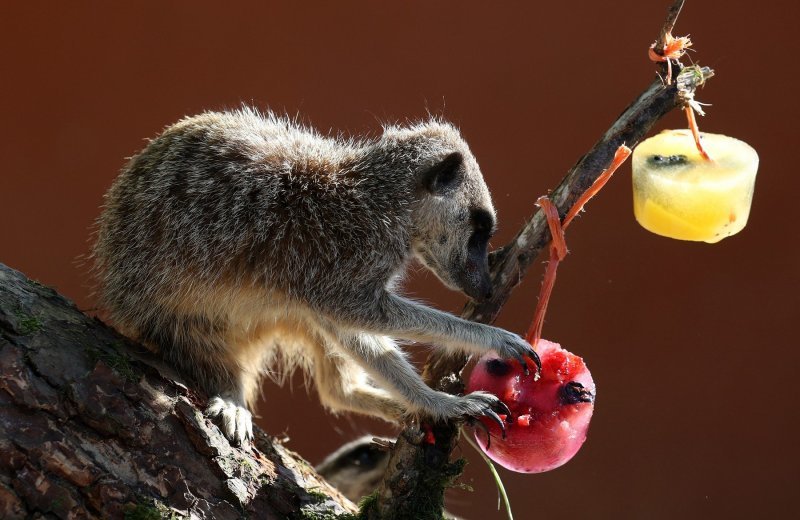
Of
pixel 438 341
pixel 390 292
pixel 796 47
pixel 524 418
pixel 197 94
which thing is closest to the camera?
pixel 524 418

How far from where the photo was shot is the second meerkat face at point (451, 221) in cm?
352

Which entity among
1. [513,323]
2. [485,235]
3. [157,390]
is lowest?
[157,390]

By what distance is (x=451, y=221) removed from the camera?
11.7 ft

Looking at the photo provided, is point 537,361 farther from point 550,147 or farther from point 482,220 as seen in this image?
point 550,147

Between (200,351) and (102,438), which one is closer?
(102,438)

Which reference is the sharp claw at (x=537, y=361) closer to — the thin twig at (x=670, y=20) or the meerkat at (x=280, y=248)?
the meerkat at (x=280, y=248)

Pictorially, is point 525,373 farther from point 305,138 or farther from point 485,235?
point 305,138

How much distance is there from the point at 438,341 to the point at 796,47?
2826mm

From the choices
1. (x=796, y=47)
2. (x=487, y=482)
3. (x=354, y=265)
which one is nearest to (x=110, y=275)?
(x=354, y=265)

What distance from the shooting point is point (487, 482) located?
5.51 m

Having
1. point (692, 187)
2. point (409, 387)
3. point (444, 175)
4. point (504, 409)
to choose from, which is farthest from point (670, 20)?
point (409, 387)

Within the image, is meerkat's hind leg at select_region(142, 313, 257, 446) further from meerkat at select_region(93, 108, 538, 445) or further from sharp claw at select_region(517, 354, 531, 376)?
sharp claw at select_region(517, 354, 531, 376)

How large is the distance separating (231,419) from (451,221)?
1.18 m

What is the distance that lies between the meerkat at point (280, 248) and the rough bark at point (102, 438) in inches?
10.5
